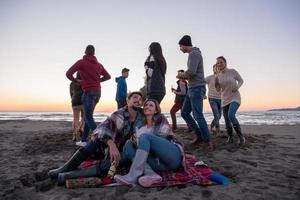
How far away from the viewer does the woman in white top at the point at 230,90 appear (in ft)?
17.3

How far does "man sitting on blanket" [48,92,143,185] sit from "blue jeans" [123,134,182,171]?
192mm

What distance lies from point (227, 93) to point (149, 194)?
363cm

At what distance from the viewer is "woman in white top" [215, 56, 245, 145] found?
17.3 ft

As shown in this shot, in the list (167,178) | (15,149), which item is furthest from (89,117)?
(167,178)

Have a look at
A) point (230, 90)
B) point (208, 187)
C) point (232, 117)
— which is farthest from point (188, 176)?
point (230, 90)

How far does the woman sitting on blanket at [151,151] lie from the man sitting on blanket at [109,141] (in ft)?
0.47

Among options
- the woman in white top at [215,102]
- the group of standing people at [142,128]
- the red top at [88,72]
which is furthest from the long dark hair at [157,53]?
the woman in white top at [215,102]

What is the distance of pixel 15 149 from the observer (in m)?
5.38

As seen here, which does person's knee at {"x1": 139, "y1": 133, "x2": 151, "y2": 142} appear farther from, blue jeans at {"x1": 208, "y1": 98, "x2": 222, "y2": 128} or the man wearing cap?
the man wearing cap

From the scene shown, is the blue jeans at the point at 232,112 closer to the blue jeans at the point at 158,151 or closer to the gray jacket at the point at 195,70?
the gray jacket at the point at 195,70

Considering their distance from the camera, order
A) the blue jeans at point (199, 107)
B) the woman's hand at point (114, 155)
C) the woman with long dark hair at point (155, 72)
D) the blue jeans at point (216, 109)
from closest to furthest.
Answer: the woman's hand at point (114, 155)
the woman with long dark hair at point (155, 72)
the blue jeans at point (199, 107)
the blue jeans at point (216, 109)

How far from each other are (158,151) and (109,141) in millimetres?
608

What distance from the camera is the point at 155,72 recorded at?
14.9 ft

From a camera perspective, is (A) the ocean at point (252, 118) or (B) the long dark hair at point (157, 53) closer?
(B) the long dark hair at point (157, 53)
